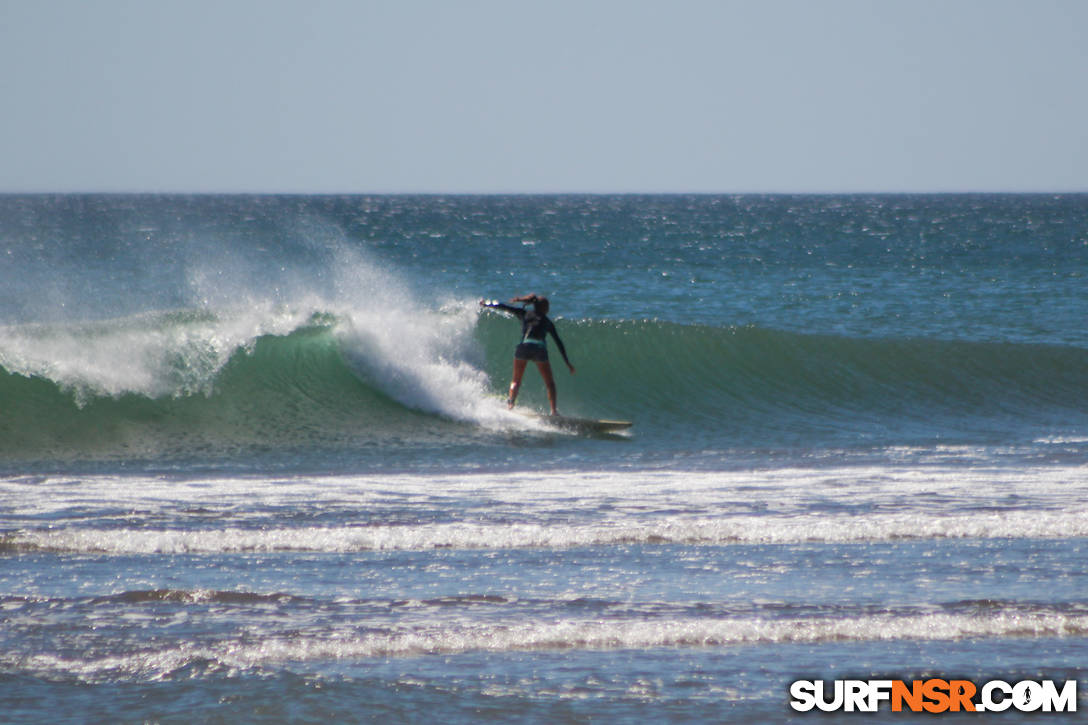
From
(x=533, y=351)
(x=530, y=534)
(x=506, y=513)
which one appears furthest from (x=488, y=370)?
(x=530, y=534)

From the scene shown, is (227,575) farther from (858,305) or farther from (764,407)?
(858,305)

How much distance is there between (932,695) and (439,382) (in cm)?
924

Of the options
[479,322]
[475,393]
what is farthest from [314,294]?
[475,393]

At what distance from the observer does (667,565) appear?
662cm

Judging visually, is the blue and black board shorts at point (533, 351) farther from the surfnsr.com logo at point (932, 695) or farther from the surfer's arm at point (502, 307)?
the surfnsr.com logo at point (932, 695)

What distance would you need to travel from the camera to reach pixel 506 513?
8.02 metres

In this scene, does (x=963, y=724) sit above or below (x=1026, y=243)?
below

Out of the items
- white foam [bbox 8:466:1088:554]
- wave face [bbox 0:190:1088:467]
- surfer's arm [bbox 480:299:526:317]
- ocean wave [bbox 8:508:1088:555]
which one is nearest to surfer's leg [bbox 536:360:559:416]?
wave face [bbox 0:190:1088:467]

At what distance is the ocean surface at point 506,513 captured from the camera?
4.96m

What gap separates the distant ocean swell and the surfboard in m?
0.40

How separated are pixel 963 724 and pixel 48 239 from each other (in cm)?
5094

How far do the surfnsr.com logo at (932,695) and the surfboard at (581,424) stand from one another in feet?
24.6

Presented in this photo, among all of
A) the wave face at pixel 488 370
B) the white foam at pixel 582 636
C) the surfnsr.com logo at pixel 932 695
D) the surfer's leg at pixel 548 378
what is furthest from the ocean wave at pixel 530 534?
the surfer's leg at pixel 548 378

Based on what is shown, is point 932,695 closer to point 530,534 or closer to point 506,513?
point 530,534
